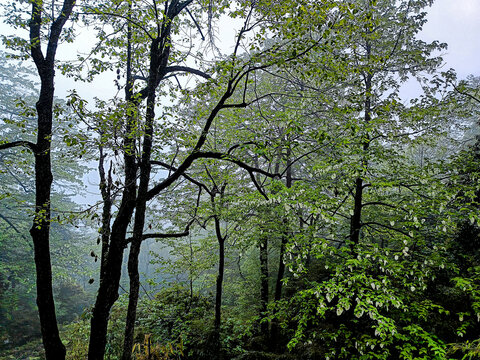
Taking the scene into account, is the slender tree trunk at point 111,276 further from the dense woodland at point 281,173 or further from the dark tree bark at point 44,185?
the dark tree bark at point 44,185

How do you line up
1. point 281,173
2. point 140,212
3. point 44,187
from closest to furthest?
point 44,187
point 140,212
point 281,173

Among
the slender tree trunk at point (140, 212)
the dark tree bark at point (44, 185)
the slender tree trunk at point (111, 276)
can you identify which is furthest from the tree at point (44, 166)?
the slender tree trunk at point (140, 212)

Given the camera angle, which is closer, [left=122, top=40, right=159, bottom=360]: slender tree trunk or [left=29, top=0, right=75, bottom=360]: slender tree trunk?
[left=29, top=0, right=75, bottom=360]: slender tree trunk

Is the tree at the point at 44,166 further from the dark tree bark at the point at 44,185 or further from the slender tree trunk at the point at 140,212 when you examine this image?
the slender tree trunk at the point at 140,212

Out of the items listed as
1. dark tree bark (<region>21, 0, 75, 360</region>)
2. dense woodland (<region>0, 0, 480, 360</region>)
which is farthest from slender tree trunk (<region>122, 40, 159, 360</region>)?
dark tree bark (<region>21, 0, 75, 360</region>)

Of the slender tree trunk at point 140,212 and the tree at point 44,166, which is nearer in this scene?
the tree at point 44,166

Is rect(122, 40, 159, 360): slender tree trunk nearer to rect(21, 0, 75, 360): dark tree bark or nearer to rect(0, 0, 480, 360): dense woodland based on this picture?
rect(0, 0, 480, 360): dense woodland

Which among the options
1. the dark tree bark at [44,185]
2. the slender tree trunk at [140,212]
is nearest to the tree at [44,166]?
the dark tree bark at [44,185]

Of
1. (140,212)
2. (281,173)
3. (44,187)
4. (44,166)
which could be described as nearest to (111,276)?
(140,212)

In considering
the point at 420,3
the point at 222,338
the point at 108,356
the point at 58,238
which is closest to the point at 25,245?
the point at 58,238

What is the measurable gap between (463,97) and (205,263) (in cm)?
883

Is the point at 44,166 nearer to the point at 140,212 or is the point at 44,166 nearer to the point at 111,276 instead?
the point at 140,212

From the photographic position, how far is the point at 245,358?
6.57m

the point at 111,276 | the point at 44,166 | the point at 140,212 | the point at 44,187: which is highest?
the point at 44,166
